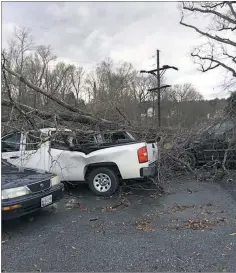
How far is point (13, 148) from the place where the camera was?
7.18m

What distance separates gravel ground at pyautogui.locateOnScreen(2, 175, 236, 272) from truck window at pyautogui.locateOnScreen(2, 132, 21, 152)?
180 centimetres

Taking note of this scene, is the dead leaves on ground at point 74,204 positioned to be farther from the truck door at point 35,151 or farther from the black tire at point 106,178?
the truck door at point 35,151

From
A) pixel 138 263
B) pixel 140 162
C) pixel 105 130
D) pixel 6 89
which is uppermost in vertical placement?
pixel 6 89

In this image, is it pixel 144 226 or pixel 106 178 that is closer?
pixel 144 226

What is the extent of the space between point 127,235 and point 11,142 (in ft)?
13.0

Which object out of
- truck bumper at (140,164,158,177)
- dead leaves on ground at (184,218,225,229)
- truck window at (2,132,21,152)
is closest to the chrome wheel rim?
truck bumper at (140,164,158,177)

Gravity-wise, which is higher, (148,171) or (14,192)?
(148,171)

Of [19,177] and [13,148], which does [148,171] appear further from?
[13,148]

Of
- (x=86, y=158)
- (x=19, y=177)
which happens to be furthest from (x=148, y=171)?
(x=19, y=177)

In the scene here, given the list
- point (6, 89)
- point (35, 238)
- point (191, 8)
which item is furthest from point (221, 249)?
point (191, 8)

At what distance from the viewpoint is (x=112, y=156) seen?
6.98 metres

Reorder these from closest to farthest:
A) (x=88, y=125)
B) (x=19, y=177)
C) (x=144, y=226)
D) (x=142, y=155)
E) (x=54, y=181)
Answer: (x=144, y=226) → (x=19, y=177) → (x=54, y=181) → (x=142, y=155) → (x=88, y=125)

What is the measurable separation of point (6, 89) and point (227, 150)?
6.92 meters

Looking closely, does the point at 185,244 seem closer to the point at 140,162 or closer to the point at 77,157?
the point at 140,162
